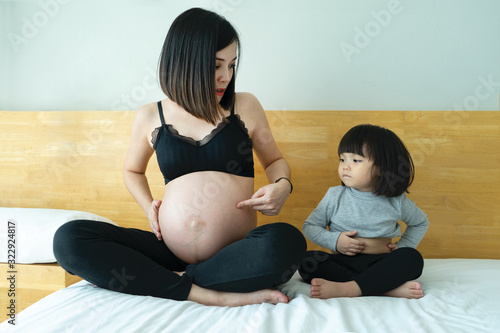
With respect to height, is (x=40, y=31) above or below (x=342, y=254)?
above

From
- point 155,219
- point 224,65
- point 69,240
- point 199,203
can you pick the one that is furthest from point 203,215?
point 224,65

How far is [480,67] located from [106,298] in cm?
143

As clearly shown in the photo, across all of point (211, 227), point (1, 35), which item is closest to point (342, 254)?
point (211, 227)

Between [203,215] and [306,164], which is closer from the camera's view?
[203,215]

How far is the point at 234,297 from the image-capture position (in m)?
0.88

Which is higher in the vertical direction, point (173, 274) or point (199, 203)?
point (199, 203)

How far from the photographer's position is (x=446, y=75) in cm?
144

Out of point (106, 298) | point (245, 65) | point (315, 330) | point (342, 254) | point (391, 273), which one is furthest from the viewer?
point (245, 65)

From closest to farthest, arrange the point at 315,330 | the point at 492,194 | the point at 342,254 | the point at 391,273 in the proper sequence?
1. the point at 315,330
2. the point at 391,273
3. the point at 342,254
4. the point at 492,194

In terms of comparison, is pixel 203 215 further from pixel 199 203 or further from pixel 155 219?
pixel 155 219

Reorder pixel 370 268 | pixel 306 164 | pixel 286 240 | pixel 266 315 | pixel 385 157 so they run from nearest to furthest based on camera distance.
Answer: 1. pixel 266 315
2. pixel 286 240
3. pixel 370 268
4. pixel 385 157
5. pixel 306 164

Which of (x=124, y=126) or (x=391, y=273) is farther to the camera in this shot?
(x=124, y=126)

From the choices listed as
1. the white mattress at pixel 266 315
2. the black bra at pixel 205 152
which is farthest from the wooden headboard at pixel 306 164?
the white mattress at pixel 266 315

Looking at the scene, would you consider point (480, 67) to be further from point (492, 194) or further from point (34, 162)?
point (34, 162)
